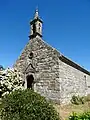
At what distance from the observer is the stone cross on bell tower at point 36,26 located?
20.4 meters

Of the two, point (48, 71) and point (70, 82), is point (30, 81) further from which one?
point (70, 82)

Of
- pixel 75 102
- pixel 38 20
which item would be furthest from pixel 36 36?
pixel 75 102

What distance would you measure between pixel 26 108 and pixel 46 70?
11.3 metres

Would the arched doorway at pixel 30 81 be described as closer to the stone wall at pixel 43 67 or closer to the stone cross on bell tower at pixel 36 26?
the stone wall at pixel 43 67

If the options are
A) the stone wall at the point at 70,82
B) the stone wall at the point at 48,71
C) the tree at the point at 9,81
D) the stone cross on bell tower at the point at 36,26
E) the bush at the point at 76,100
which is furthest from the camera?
the stone cross on bell tower at the point at 36,26

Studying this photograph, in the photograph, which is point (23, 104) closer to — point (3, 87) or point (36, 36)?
point (3, 87)

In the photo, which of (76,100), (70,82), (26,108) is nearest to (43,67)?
(70,82)

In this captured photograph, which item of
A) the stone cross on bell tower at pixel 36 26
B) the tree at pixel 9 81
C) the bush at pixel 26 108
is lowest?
the bush at pixel 26 108

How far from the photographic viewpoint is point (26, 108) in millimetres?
7207

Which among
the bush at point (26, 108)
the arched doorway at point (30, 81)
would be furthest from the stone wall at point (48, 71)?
the bush at point (26, 108)

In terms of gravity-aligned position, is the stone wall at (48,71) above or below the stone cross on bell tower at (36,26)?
below

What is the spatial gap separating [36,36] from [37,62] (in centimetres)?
292

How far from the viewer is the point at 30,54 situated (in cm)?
2034

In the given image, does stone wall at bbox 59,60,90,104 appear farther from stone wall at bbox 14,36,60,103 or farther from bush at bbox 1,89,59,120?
bush at bbox 1,89,59,120
